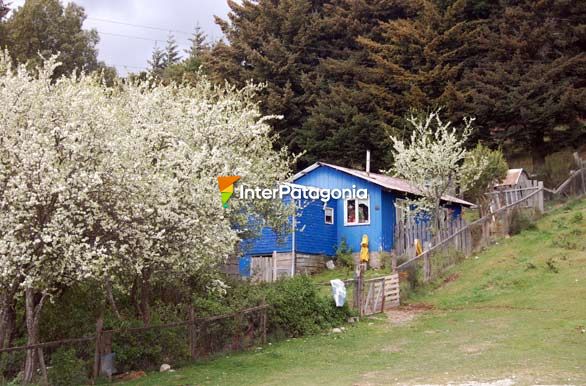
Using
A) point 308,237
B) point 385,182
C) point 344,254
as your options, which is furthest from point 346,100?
point 308,237

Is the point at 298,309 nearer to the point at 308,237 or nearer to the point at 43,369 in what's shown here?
the point at 43,369

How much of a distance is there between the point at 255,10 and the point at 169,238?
38.9m

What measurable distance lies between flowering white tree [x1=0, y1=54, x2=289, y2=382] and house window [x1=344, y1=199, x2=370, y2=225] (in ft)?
56.5

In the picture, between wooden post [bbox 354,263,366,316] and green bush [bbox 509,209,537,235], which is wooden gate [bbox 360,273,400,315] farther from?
green bush [bbox 509,209,537,235]

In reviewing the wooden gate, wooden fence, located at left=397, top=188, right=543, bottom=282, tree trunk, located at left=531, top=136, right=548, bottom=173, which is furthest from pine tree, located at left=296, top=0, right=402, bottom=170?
the wooden gate

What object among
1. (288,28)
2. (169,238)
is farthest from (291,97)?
(169,238)

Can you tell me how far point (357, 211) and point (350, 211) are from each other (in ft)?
1.32

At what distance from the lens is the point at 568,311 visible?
60.6ft

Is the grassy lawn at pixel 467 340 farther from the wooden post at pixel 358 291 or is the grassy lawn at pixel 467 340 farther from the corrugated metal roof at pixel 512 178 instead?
the corrugated metal roof at pixel 512 178

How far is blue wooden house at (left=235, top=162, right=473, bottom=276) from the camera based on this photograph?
30.5m

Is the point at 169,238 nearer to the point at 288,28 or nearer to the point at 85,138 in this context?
the point at 85,138

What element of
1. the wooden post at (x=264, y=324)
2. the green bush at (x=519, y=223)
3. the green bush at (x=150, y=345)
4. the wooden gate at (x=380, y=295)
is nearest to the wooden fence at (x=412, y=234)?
the green bush at (x=519, y=223)

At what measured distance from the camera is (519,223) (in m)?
28.9

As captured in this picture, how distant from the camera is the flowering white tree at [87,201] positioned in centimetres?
1171
